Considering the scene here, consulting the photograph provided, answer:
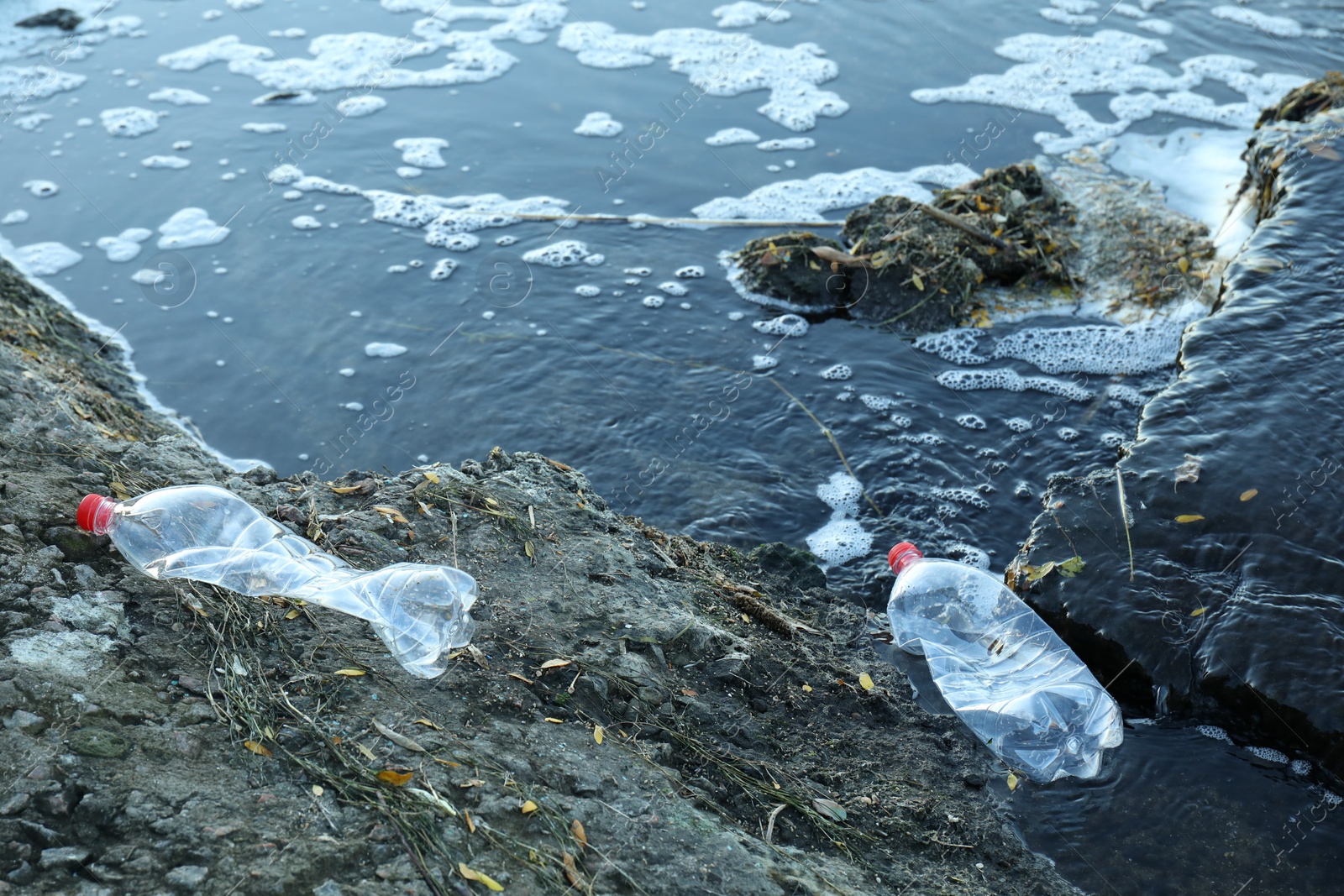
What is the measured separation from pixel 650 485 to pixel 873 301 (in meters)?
2.52

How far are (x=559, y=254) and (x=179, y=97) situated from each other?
17.2 feet

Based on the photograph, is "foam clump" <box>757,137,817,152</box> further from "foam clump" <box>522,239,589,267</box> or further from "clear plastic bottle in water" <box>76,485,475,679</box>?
"clear plastic bottle in water" <box>76,485,475,679</box>

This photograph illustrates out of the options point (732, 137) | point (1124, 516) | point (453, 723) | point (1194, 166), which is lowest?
point (1124, 516)

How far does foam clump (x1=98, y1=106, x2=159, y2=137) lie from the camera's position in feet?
28.6

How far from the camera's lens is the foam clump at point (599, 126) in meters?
8.50

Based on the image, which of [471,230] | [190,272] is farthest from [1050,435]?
[190,272]

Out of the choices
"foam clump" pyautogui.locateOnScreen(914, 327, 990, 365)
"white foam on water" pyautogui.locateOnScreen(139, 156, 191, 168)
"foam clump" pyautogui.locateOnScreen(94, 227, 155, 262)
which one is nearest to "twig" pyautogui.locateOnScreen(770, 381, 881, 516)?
"foam clump" pyautogui.locateOnScreen(914, 327, 990, 365)

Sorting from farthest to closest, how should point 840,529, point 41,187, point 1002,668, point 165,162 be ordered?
point 165,162, point 41,187, point 840,529, point 1002,668

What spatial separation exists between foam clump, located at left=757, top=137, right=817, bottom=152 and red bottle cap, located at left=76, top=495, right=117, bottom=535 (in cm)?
681

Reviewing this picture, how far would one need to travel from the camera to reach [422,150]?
8.39 m

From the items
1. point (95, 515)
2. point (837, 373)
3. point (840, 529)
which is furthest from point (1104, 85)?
point (95, 515)

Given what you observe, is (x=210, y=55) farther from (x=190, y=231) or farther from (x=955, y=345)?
(x=955, y=345)

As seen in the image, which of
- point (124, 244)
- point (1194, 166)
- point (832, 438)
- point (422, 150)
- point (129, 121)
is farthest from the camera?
point (129, 121)

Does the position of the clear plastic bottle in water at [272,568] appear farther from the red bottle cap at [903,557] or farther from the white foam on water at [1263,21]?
the white foam on water at [1263,21]
